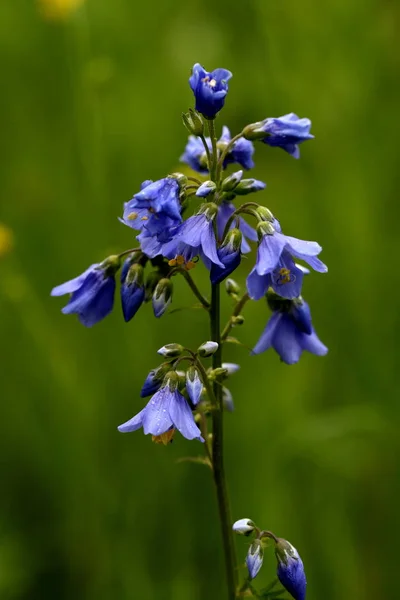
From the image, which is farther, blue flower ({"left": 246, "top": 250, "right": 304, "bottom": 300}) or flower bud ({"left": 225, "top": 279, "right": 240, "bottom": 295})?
flower bud ({"left": 225, "top": 279, "right": 240, "bottom": 295})

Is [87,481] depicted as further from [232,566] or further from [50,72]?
[50,72]

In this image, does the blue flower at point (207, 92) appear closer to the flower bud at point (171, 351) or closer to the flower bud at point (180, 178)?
the flower bud at point (180, 178)

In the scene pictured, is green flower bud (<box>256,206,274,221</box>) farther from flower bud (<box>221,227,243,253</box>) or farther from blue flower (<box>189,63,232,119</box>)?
blue flower (<box>189,63,232,119</box>)

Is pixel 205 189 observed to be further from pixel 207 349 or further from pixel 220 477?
pixel 220 477

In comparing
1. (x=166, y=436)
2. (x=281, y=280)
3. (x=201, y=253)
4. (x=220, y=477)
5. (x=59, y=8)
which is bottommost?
(x=220, y=477)

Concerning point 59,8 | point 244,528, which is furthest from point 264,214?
point 59,8

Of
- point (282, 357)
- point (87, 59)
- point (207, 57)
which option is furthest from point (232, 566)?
point (207, 57)

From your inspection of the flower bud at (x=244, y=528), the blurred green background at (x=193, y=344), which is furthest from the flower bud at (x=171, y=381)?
the blurred green background at (x=193, y=344)

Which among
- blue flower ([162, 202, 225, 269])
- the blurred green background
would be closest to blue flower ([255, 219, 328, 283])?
blue flower ([162, 202, 225, 269])
